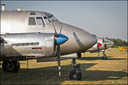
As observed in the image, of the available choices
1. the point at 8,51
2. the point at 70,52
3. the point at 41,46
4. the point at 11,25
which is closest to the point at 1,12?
the point at 11,25

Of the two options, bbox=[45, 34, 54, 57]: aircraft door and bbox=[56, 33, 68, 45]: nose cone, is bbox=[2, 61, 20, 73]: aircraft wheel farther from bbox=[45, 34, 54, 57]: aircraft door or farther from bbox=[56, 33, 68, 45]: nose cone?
bbox=[56, 33, 68, 45]: nose cone

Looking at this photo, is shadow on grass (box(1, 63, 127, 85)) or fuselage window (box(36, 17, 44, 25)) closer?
shadow on grass (box(1, 63, 127, 85))

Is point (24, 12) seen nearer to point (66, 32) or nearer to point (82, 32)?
point (66, 32)

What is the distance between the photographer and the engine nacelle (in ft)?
32.7

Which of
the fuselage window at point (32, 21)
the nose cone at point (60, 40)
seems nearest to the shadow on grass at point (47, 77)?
the nose cone at point (60, 40)

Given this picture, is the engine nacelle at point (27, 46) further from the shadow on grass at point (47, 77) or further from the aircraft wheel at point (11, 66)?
the aircraft wheel at point (11, 66)

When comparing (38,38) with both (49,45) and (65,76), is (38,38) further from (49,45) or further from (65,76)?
(65,76)

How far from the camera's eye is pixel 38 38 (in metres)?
10.0

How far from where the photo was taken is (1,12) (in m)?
12.3

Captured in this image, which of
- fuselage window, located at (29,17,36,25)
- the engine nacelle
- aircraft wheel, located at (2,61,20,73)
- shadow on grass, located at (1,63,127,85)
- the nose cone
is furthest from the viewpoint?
aircraft wheel, located at (2,61,20,73)

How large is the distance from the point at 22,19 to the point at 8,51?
8.62 ft

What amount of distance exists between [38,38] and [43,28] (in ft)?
5.39

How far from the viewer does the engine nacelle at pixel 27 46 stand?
32.7ft

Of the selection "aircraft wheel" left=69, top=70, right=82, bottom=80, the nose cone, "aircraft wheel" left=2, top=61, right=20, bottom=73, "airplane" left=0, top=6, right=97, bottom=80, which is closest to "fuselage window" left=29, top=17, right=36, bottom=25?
"airplane" left=0, top=6, right=97, bottom=80
